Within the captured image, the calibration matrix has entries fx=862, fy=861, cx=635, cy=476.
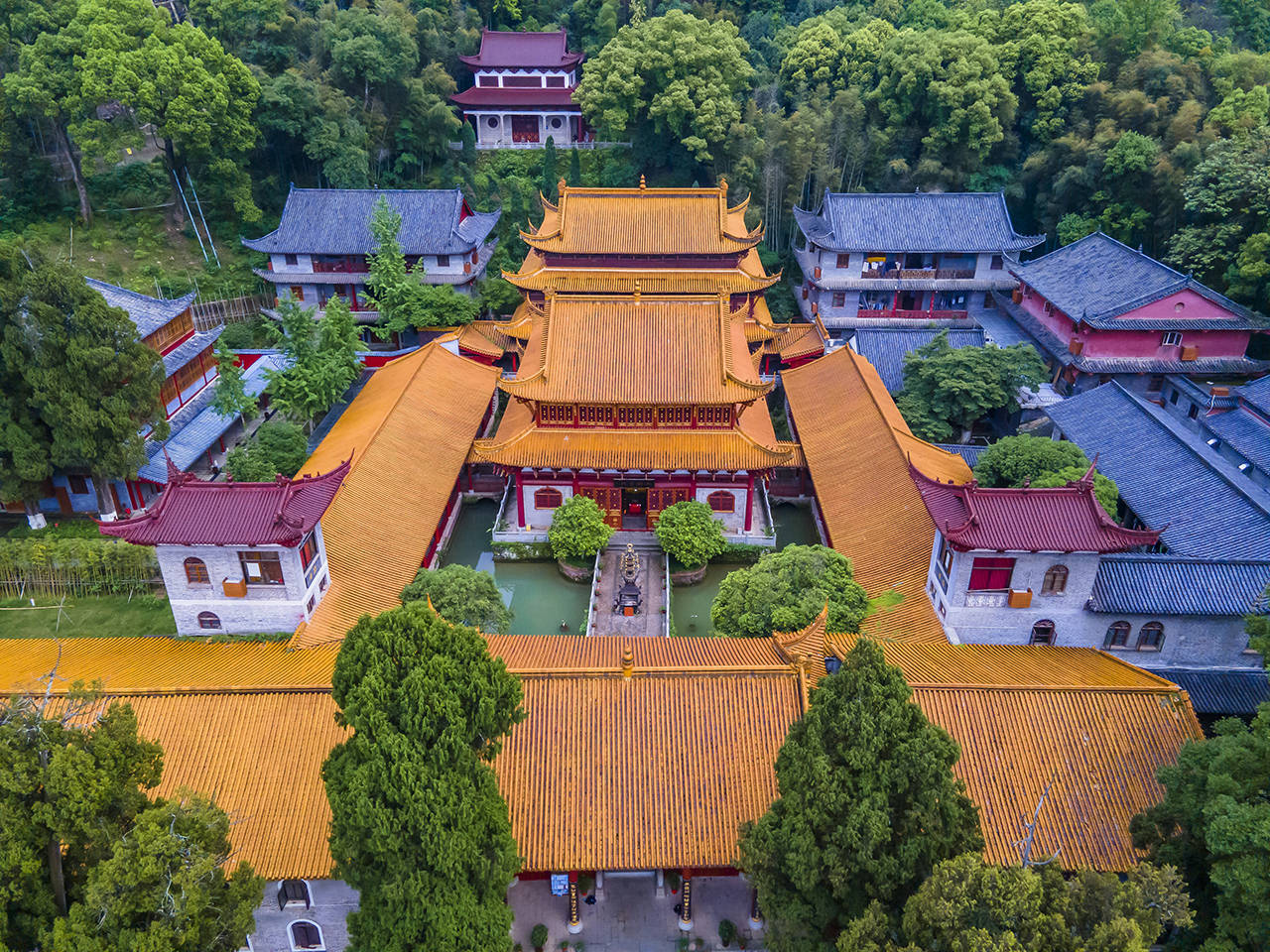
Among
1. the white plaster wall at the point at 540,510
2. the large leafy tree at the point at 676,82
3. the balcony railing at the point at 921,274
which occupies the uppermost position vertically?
the large leafy tree at the point at 676,82

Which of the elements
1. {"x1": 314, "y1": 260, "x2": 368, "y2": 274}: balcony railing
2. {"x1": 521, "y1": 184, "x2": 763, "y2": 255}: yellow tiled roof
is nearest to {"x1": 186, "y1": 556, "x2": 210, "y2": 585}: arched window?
{"x1": 521, "y1": 184, "x2": 763, "y2": 255}: yellow tiled roof

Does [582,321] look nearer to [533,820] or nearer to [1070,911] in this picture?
[533,820]

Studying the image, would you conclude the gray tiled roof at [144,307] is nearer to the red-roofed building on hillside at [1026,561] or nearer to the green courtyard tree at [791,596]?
the green courtyard tree at [791,596]

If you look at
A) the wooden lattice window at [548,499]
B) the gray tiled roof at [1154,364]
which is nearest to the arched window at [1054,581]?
the wooden lattice window at [548,499]

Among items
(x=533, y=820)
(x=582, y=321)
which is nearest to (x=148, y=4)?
(x=582, y=321)

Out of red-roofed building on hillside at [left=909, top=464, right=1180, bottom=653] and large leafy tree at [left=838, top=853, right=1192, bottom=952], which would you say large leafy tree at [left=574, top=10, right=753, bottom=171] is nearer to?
red-roofed building on hillside at [left=909, top=464, right=1180, bottom=653]

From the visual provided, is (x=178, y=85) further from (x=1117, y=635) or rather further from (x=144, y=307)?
(x=1117, y=635)
